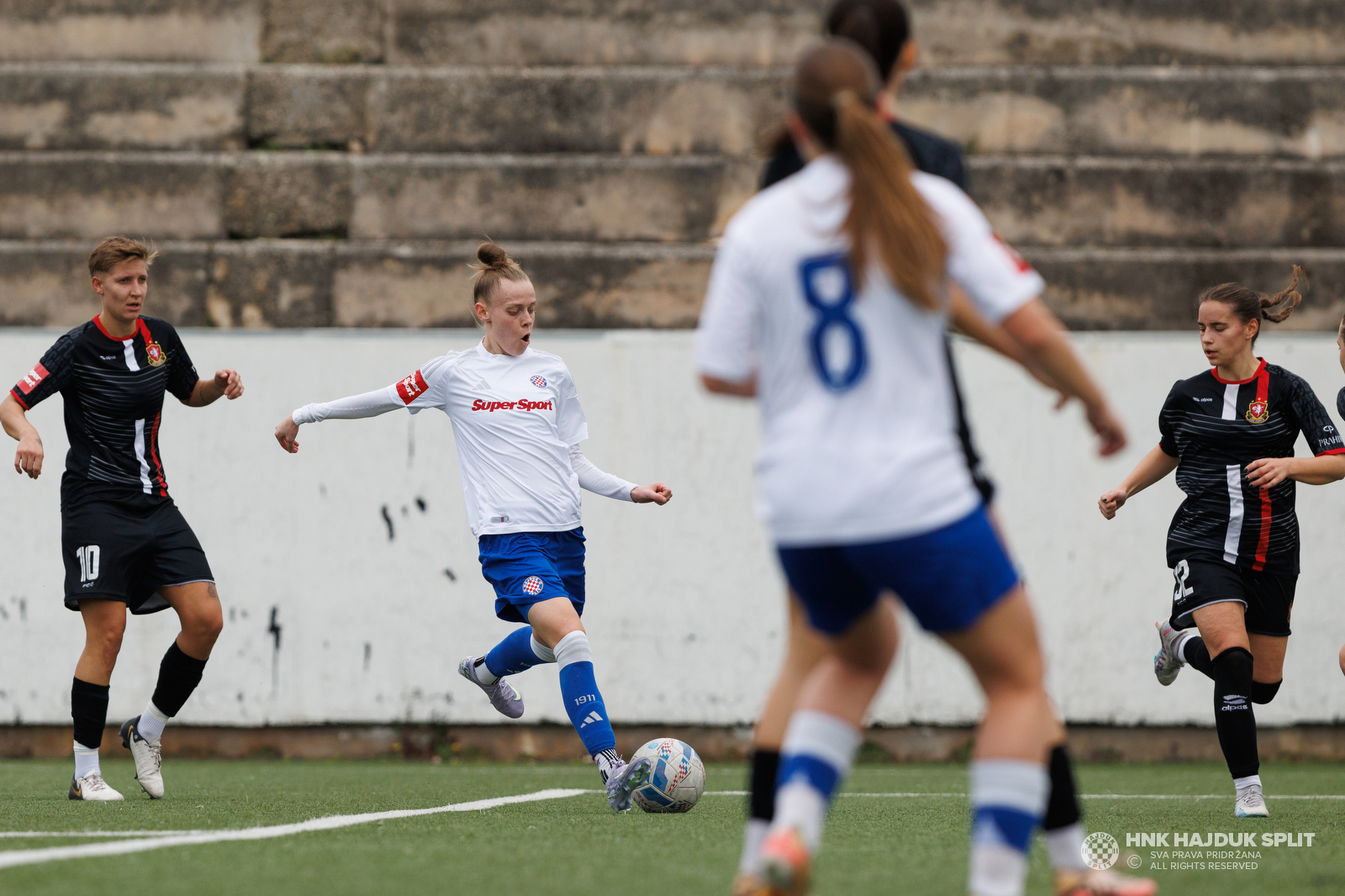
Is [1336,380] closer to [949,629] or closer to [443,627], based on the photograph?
[443,627]

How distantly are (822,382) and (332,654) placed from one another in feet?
23.0

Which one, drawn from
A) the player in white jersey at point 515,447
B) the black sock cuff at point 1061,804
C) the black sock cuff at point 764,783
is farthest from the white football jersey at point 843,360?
the player in white jersey at point 515,447

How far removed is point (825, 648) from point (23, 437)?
3747 millimetres

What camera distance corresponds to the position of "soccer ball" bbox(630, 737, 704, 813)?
5.30 meters

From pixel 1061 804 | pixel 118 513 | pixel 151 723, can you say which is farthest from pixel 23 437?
pixel 1061 804

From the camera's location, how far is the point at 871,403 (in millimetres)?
2453

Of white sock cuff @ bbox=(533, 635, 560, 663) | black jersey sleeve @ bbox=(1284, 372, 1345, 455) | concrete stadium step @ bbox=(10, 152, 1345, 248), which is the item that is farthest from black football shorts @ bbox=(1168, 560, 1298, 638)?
concrete stadium step @ bbox=(10, 152, 1345, 248)

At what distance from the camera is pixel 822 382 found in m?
2.48

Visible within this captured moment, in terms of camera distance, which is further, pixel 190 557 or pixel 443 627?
pixel 443 627

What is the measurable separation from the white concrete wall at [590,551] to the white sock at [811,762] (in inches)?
246

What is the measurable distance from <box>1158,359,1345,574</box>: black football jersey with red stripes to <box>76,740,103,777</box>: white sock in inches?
171

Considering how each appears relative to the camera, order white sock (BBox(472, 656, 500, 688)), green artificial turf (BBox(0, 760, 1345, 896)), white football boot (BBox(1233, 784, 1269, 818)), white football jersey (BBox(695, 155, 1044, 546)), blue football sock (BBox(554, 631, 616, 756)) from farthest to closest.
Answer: white sock (BBox(472, 656, 500, 688)), blue football sock (BBox(554, 631, 616, 756)), white football boot (BBox(1233, 784, 1269, 818)), green artificial turf (BBox(0, 760, 1345, 896)), white football jersey (BBox(695, 155, 1044, 546))

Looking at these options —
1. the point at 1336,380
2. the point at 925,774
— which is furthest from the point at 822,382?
the point at 1336,380

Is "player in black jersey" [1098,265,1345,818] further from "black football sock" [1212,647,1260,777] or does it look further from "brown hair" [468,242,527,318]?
"brown hair" [468,242,527,318]
